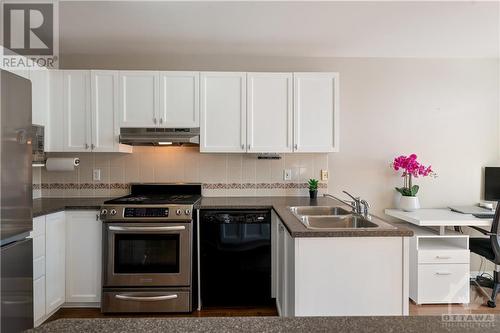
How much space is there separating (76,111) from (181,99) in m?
1.00

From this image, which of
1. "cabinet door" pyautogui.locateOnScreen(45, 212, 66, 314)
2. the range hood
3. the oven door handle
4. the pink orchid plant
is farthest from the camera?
the pink orchid plant

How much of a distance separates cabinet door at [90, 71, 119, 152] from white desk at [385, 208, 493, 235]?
2914mm

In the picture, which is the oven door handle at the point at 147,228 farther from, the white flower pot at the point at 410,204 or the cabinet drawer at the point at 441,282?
the white flower pot at the point at 410,204

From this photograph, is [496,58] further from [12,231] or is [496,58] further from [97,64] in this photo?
[12,231]

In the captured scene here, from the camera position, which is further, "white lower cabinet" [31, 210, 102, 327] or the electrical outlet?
the electrical outlet

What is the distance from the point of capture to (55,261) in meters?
2.45

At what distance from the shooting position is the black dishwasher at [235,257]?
2.57 m

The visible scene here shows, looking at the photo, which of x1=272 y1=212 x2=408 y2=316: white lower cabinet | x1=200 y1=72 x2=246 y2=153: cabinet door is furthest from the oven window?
x1=272 y1=212 x2=408 y2=316: white lower cabinet

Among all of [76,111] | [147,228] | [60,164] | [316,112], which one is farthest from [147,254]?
[316,112]

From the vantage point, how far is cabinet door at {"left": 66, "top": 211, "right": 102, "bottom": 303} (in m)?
2.58

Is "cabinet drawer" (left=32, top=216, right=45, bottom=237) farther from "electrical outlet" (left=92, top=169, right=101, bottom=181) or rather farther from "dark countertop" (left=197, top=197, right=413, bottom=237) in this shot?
"dark countertop" (left=197, top=197, right=413, bottom=237)

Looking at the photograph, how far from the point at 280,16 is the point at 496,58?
8.78ft

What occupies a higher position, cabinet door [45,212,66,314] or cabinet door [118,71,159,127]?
cabinet door [118,71,159,127]

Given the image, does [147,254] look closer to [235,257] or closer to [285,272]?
[235,257]
